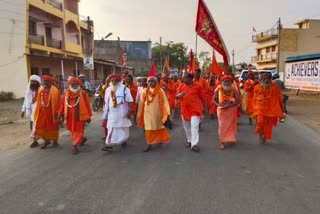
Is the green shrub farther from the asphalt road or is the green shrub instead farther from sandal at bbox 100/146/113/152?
sandal at bbox 100/146/113/152

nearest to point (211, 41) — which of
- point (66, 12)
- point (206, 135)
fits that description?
point (206, 135)

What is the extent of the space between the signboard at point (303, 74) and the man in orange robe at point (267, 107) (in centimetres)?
→ 1602

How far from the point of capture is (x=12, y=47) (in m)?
22.0

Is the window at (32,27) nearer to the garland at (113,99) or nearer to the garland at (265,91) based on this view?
the garland at (113,99)

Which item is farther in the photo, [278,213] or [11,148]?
[11,148]

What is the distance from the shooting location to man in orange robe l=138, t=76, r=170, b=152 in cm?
720

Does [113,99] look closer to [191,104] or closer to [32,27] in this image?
[191,104]

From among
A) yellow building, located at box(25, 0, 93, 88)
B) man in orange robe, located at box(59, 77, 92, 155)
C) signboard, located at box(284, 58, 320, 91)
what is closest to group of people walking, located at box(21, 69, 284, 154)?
man in orange robe, located at box(59, 77, 92, 155)

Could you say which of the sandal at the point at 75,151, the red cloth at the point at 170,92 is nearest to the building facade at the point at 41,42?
the red cloth at the point at 170,92

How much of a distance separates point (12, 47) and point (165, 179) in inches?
794

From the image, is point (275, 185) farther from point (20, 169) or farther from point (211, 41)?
point (211, 41)

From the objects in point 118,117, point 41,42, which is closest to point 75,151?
point 118,117

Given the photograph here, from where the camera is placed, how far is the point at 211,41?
29.2ft

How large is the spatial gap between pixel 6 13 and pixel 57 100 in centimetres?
1758
